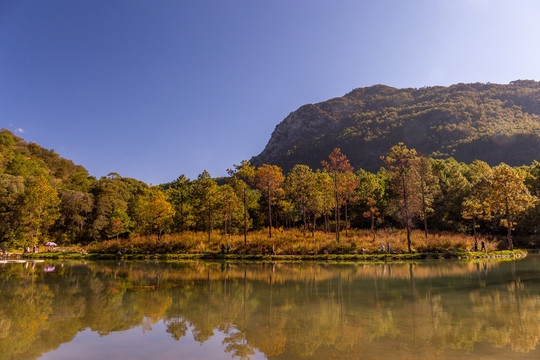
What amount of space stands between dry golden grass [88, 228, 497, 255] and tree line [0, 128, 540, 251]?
5.64 ft

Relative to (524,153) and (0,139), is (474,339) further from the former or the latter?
(524,153)

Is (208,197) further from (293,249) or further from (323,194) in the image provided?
(323,194)

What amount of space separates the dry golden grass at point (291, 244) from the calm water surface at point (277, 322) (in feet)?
61.6

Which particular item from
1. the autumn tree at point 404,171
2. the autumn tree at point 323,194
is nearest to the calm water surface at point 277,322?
the autumn tree at point 404,171

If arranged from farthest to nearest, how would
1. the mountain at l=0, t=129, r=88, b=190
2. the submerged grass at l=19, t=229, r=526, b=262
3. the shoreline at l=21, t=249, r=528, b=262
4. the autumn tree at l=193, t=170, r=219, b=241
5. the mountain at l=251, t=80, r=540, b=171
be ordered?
the mountain at l=251, t=80, r=540, b=171 → the mountain at l=0, t=129, r=88, b=190 → the autumn tree at l=193, t=170, r=219, b=241 → the submerged grass at l=19, t=229, r=526, b=262 → the shoreline at l=21, t=249, r=528, b=262

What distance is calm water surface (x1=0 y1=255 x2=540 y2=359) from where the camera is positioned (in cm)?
675

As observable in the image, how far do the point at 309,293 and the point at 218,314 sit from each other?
189 inches

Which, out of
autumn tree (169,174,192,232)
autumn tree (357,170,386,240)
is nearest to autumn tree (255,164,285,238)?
autumn tree (169,174,192,232)

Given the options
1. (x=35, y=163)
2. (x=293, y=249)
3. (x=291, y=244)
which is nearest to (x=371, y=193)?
(x=291, y=244)

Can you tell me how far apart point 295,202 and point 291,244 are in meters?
20.9

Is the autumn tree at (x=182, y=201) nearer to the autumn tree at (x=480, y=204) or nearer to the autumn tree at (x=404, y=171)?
the autumn tree at (x=404, y=171)

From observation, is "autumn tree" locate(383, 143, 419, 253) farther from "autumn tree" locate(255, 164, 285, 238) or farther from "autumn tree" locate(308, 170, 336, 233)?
"autumn tree" locate(255, 164, 285, 238)

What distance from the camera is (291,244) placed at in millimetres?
35750

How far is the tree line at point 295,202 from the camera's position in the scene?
37.3 meters
